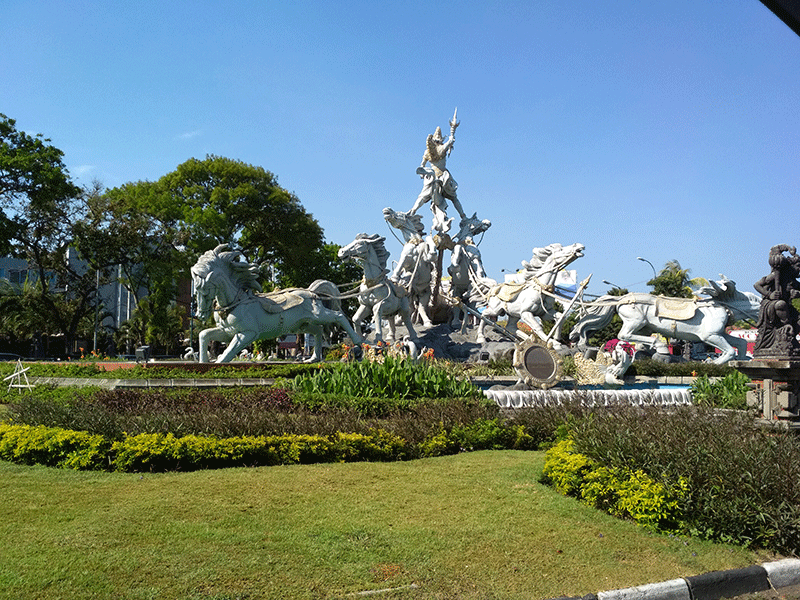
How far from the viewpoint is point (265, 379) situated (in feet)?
40.1

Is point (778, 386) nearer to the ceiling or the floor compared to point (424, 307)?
nearer to the floor

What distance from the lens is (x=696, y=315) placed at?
19.3 m

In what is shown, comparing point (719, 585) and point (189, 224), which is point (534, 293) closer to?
point (719, 585)

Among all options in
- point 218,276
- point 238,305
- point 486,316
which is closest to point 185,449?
point 218,276

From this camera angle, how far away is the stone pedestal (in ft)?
26.1

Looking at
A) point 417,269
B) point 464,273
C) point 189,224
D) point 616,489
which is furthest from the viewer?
point 189,224

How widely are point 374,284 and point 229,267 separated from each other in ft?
19.6

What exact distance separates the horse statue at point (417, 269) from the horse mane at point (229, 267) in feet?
33.9

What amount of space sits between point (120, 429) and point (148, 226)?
28777 mm

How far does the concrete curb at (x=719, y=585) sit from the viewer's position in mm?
4258

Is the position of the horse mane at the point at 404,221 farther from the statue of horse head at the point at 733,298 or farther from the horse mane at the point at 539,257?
the statue of horse head at the point at 733,298

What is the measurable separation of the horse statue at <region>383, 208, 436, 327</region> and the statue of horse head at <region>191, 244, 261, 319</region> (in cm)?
1059

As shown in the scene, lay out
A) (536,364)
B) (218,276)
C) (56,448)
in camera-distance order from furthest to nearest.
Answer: (218,276), (536,364), (56,448)

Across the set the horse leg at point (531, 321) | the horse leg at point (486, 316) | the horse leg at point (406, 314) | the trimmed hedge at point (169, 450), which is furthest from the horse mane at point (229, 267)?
the horse leg at point (486, 316)
